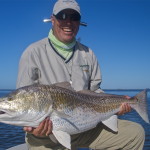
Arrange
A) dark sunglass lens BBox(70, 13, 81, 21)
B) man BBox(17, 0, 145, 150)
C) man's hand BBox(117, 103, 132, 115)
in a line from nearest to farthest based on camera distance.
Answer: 1. man BBox(17, 0, 145, 150)
2. man's hand BBox(117, 103, 132, 115)
3. dark sunglass lens BBox(70, 13, 81, 21)

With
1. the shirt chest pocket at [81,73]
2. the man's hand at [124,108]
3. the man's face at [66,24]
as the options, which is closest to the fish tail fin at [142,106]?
the man's hand at [124,108]

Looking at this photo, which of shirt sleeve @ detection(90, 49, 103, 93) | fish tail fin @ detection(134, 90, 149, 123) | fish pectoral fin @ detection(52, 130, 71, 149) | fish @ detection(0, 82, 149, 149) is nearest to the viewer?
fish @ detection(0, 82, 149, 149)

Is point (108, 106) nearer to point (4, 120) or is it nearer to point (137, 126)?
point (137, 126)

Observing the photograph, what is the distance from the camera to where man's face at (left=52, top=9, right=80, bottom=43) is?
5.82 m

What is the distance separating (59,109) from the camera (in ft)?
15.3

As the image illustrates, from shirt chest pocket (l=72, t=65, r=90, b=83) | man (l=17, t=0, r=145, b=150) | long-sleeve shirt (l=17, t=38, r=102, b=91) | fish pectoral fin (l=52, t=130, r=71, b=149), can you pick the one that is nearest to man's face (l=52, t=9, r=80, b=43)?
man (l=17, t=0, r=145, b=150)

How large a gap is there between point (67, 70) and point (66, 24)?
994 millimetres

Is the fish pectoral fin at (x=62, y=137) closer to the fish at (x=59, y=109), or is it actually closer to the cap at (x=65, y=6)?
the fish at (x=59, y=109)

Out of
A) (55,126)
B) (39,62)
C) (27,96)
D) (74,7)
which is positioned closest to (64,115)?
(55,126)

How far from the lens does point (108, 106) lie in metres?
5.50

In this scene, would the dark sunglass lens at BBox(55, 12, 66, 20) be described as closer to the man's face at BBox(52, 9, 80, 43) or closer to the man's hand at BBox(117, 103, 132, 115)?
the man's face at BBox(52, 9, 80, 43)

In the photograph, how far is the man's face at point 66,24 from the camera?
19.1 ft

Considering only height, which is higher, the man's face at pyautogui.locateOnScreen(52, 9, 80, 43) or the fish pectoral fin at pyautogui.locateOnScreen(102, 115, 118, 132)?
the man's face at pyautogui.locateOnScreen(52, 9, 80, 43)

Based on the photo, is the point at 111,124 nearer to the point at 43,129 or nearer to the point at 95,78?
the point at 95,78
